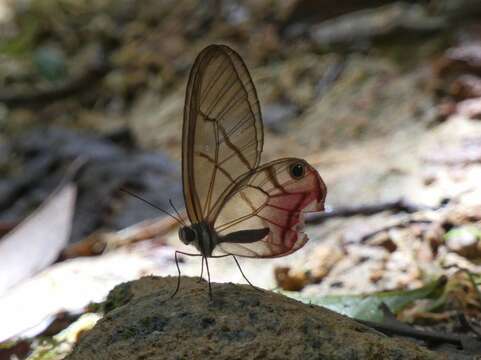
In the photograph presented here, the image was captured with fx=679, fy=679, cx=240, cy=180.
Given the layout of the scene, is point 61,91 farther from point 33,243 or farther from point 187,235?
point 187,235

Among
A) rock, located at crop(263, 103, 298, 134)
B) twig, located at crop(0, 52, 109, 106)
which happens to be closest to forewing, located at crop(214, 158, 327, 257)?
rock, located at crop(263, 103, 298, 134)

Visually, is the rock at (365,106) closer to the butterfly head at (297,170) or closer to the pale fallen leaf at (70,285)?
the pale fallen leaf at (70,285)

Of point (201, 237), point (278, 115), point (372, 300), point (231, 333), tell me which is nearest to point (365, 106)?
point (278, 115)

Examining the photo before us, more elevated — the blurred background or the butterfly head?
the blurred background

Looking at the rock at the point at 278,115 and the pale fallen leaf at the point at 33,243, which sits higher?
the rock at the point at 278,115

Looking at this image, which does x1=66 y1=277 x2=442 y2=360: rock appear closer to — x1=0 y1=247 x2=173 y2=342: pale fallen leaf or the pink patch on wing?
the pink patch on wing

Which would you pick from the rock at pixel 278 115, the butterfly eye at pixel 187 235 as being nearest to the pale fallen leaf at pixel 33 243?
the butterfly eye at pixel 187 235
